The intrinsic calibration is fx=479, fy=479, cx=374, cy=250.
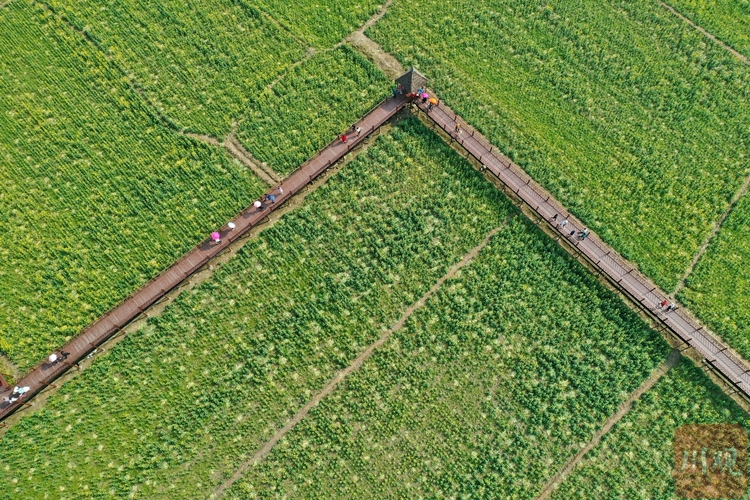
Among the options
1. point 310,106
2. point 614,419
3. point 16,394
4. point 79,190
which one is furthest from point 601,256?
point 16,394

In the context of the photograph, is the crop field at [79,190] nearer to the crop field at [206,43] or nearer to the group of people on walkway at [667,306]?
the crop field at [206,43]

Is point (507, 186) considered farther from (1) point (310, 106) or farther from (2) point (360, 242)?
(1) point (310, 106)

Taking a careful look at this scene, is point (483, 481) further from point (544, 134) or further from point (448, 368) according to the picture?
point (544, 134)

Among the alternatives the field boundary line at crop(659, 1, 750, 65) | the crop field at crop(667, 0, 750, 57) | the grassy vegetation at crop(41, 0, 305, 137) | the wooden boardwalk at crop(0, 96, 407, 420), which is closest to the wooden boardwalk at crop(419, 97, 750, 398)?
the wooden boardwalk at crop(0, 96, 407, 420)

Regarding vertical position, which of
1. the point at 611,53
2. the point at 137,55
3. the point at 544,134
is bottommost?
the point at 544,134

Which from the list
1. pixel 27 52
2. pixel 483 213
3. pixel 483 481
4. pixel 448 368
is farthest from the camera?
pixel 27 52

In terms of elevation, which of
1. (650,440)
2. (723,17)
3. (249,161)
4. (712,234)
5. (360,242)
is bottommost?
(650,440)

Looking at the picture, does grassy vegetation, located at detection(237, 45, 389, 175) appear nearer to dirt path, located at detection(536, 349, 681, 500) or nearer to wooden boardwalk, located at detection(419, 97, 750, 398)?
wooden boardwalk, located at detection(419, 97, 750, 398)

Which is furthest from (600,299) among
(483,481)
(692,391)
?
(483,481)
